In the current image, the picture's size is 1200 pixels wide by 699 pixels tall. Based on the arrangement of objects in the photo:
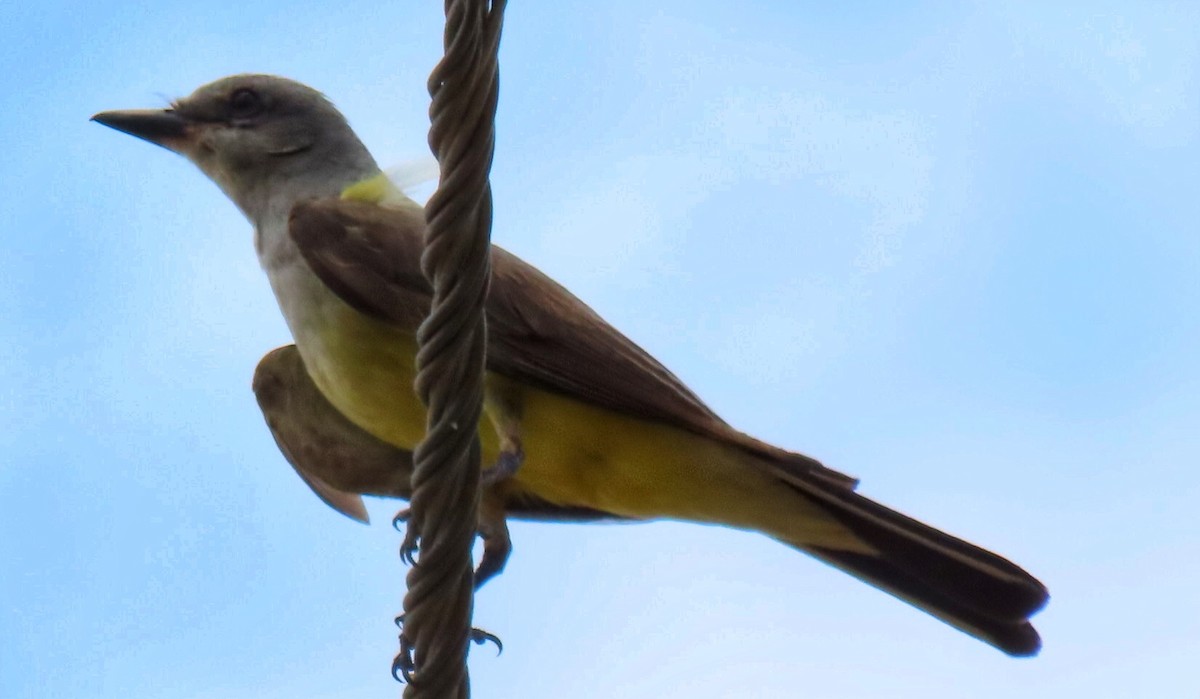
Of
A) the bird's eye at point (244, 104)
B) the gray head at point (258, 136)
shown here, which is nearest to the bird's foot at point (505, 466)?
the gray head at point (258, 136)

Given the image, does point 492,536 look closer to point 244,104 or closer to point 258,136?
point 258,136

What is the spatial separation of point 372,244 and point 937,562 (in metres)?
2.01

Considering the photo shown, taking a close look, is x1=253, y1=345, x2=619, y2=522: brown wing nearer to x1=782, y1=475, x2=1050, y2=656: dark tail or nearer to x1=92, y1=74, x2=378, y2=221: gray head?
x1=92, y1=74, x2=378, y2=221: gray head

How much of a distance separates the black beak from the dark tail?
9.09 ft

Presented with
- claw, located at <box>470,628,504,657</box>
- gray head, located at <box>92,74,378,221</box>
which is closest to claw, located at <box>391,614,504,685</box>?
claw, located at <box>470,628,504,657</box>

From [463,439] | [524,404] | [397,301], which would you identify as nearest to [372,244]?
[397,301]

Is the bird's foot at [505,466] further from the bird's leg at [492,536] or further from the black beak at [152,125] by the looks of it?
the black beak at [152,125]

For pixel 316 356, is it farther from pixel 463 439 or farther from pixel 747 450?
pixel 463 439

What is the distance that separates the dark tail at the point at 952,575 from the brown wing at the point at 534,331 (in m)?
0.12

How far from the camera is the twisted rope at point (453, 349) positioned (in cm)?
233

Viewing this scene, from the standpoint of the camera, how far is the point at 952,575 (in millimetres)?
4516

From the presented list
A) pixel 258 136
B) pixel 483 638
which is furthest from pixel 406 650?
pixel 258 136

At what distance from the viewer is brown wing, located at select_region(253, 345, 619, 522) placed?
16.6 feet

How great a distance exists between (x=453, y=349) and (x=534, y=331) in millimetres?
2237
